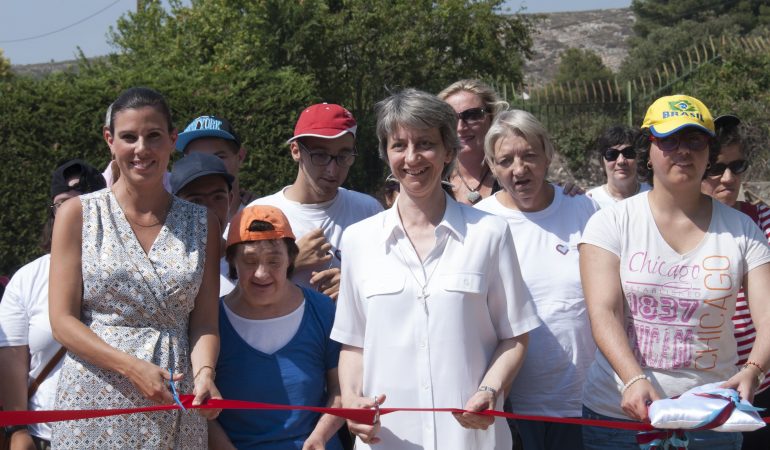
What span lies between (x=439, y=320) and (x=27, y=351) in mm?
2131

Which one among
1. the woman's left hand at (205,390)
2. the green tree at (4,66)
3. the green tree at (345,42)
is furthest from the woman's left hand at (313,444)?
the green tree at (4,66)

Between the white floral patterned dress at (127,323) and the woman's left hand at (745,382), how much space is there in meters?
2.03

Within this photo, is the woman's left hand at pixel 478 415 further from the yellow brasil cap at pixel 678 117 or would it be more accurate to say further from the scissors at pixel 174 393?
the yellow brasil cap at pixel 678 117

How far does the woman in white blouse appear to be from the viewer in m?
3.41

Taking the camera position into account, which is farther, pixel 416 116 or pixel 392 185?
pixel 392 185

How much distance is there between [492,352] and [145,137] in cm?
158

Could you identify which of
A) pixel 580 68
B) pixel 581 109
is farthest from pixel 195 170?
pixel 580 68

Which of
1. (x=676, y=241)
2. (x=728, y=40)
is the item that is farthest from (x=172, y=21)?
(x=676, y=241)

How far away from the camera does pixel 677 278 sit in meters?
3.51

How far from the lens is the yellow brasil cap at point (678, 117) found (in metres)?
3.51

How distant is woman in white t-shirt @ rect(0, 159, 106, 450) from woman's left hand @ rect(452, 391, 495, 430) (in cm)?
201

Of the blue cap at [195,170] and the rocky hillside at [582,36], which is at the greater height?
the rocky hillside at [582,36]

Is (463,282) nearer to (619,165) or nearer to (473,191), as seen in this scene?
(473,191)

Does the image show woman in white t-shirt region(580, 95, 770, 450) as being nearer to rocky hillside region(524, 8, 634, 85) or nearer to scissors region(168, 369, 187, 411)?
scissors region(168, 369, 187, 411)
